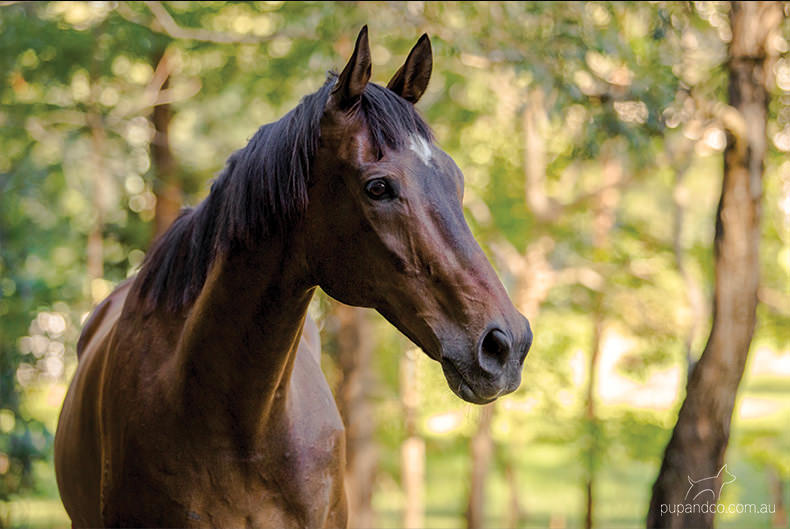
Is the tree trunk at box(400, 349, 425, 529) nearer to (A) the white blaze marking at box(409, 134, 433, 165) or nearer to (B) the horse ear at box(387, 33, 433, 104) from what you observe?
(B) the horse ear at box(387, 33, 433, 104)

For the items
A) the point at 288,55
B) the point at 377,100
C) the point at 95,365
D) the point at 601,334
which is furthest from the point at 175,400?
→ the point at 601,334

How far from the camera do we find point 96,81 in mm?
9117

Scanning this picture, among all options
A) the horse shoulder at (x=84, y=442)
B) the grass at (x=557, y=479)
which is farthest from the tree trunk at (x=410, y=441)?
the horse shoulder at (x=84, y=442)

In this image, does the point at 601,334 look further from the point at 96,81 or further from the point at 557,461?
the point at 557,461

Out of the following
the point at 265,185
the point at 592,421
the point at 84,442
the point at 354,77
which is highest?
the point at 354,77

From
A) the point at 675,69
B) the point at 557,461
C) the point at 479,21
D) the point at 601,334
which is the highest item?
the point at 479,21

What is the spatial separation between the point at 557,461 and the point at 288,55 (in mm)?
17310

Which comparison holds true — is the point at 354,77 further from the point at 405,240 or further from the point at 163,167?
the point at 163,167

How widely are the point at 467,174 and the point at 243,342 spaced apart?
10.2 m

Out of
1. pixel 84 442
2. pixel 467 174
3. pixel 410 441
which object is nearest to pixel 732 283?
pixel 84 442

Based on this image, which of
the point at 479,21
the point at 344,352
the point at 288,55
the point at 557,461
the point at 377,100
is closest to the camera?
the point at 377,100

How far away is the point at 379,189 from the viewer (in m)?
1.92

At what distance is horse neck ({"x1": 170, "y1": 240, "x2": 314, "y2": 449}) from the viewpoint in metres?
2.16

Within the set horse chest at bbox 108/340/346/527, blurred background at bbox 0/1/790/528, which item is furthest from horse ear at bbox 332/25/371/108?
blurred background at bbox 0/1/790/528
